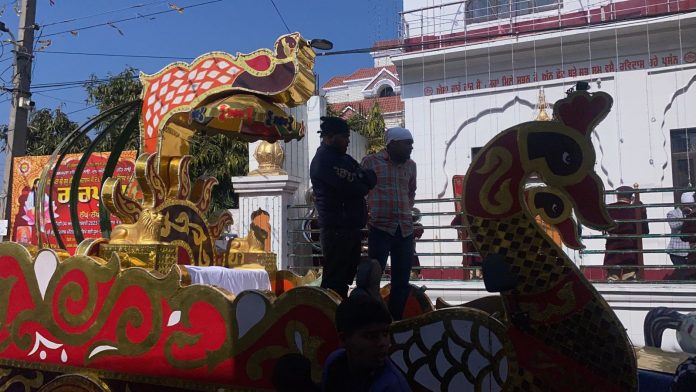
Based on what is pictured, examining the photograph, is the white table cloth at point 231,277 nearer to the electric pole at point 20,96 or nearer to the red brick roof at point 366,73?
the electric pole at point 20,96

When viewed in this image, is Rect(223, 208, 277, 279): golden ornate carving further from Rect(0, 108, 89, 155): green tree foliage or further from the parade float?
Rect(0, 108, 89, 155): green tree foliage

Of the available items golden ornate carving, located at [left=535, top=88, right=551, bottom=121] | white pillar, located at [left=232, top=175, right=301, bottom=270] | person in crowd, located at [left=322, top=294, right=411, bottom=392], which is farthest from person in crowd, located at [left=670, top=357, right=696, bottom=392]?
golden ornate carving, located at [left=535, top=88, right=551, bottom=121]

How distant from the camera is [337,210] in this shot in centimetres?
280

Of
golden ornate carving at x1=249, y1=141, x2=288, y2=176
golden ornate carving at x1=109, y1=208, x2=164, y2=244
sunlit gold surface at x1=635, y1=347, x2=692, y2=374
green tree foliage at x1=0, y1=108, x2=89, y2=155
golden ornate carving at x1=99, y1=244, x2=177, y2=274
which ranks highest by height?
green tree foliage at x1=0, y1=108, x2=89, y2=155

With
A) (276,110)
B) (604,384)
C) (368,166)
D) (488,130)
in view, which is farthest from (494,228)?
(488,130)

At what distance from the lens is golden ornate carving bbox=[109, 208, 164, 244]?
4.02 m

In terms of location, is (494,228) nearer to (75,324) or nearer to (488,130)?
(75,324)

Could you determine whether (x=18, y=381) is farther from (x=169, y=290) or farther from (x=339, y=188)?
(x=339, y=188)

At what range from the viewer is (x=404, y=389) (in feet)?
4.76

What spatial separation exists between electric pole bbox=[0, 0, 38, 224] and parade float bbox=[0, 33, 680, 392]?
18.8 ft

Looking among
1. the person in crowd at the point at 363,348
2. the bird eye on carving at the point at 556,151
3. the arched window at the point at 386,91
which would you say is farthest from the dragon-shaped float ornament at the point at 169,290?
the arched window at the point at 386,91

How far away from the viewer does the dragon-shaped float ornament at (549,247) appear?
2121 mm

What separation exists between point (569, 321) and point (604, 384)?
24 centimetres

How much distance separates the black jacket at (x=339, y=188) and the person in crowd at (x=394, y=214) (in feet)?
0.32
